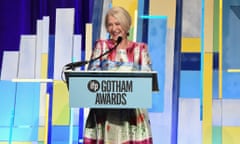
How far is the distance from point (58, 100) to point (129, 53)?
1.27 m

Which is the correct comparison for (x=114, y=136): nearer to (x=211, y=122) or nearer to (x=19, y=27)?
(x=211, y=122)

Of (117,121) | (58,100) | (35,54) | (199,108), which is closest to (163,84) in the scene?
(199,108)

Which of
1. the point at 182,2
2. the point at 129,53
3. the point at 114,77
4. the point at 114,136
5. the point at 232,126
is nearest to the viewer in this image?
the point at 114,77

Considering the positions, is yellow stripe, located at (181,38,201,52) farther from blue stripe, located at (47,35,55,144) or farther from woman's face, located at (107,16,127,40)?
woman's face, located at (107,16,127,40)

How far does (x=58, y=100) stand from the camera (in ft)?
11.2

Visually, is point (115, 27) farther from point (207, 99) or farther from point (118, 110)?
point (207, 99)

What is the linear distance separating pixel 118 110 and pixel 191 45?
142 centimetres

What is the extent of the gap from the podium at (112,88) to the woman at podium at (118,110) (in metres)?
0.16

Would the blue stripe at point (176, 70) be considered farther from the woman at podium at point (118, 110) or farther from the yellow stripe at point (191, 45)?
the woman at podium at point (118, 110)

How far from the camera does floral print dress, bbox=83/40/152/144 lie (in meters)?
2.14

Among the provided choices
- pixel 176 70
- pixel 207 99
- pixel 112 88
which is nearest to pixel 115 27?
pixel 112 88

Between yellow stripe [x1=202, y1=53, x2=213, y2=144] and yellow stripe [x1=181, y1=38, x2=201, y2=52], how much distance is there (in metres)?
0.09

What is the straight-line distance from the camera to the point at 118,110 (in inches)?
85.2

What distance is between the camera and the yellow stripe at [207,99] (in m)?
3.29
